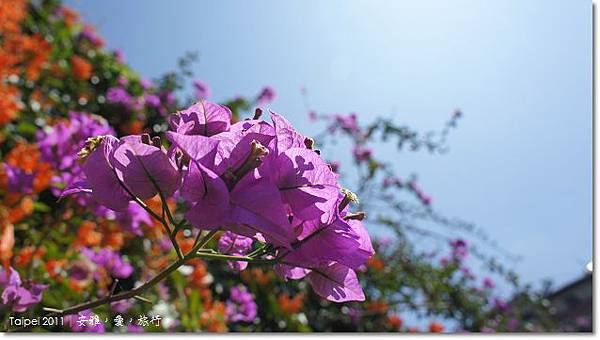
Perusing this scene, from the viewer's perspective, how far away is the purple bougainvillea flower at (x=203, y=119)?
1.27ft

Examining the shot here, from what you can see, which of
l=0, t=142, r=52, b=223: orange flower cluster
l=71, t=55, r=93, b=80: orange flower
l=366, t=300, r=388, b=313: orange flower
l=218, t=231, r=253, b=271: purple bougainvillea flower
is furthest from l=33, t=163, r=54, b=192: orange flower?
l=366, t=300, r=388, b=313: orange flower

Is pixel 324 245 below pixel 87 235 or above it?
below

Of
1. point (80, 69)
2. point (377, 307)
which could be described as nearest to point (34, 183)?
point (80, 69)

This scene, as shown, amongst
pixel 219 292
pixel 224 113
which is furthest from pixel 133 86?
pixel 224 113

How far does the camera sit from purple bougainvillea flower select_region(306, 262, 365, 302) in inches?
16.0

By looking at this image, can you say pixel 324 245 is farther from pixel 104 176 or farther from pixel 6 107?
pixel 6 107

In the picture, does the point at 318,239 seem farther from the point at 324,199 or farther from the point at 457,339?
the point at 457,339

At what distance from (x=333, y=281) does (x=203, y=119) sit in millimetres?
155

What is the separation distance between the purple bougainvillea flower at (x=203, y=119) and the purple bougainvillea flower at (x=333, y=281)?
129 mm

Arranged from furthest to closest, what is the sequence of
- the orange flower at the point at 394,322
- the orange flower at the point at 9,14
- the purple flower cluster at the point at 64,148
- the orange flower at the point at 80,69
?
the orange flower at the point at 394,322 < the orange flower at the point at 80,69 < the orange flower at the point at 9,14 < the purple flower cluster at the point at 64,148

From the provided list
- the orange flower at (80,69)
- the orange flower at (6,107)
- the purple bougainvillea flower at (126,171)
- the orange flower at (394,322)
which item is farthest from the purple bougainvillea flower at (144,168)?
the orange flower at (394,322)

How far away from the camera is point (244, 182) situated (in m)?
0.34

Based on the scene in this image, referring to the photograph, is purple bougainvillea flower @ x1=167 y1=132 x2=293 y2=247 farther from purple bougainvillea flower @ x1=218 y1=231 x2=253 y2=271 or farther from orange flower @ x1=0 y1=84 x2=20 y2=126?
orange flower @ x1=0 y1=84 x2=20 y2=126

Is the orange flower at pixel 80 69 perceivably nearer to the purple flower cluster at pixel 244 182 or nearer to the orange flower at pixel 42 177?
the orange flower at pixel 42 177
